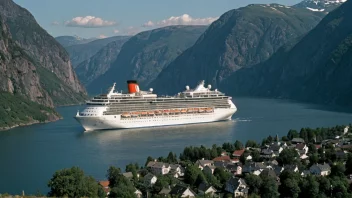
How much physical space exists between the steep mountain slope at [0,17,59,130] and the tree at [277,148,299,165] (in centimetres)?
5225

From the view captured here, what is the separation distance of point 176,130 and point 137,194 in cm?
3857

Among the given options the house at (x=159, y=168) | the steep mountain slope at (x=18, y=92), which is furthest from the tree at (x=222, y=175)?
the steep mountain slope at (x=18, y=92)

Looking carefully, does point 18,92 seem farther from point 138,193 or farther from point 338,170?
point 338,170

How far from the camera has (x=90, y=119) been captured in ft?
243

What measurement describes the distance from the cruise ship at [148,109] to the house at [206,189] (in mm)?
38937

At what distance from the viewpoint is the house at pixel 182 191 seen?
34.4 metres

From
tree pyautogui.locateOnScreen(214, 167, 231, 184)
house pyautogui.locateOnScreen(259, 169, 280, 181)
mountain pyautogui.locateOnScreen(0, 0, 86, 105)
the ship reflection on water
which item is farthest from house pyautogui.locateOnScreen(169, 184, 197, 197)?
mountain pyautogui.locateOnScreen(0, 0, 86, 105)

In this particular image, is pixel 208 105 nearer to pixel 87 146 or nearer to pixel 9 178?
pixel 87 146

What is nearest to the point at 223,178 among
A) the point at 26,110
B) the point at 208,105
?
the point at 208,105

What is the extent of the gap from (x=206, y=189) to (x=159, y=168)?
6751mm

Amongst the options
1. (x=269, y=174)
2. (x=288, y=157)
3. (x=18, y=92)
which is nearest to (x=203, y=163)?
(x=288, y=157)

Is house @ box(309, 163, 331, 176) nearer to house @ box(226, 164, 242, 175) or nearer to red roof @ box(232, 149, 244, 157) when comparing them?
house @ box(226, 164, 242, 175)

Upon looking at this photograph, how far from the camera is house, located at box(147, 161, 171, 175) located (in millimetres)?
41531

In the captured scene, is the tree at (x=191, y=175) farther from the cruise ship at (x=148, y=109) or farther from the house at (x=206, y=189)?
the cruise ship at (x=148, y=109)
